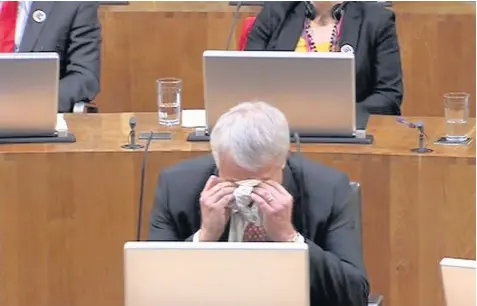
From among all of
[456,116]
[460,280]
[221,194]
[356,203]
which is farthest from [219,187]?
[456,116]

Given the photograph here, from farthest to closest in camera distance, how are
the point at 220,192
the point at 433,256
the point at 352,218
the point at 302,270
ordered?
the point at 433,256
the point at 352,218
the point at 220,192
the point at 302,270

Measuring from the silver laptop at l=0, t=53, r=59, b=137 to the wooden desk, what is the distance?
9 cm

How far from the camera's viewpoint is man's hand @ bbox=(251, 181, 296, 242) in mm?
2322

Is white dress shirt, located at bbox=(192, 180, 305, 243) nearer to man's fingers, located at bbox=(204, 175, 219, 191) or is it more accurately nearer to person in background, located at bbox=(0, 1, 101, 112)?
man's fingers, located at bbox=(204, 175, 219, 191)

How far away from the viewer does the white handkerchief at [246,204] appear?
91.7 inches

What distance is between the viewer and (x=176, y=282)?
2.01 m

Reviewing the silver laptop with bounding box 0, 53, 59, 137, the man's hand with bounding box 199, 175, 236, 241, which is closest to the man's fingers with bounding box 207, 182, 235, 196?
the man's hand with bounding box 199, 175, 236, 241

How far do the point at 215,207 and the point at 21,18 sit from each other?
2.19 m

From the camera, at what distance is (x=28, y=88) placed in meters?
3.20

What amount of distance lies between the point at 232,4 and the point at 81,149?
1.99 m

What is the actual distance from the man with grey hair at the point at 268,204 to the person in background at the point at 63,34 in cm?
178

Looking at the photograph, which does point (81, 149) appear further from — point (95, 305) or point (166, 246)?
point (166, 246)

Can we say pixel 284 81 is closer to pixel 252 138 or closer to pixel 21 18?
pixel 252 138

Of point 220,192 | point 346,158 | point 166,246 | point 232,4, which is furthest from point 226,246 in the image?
point 232,4
